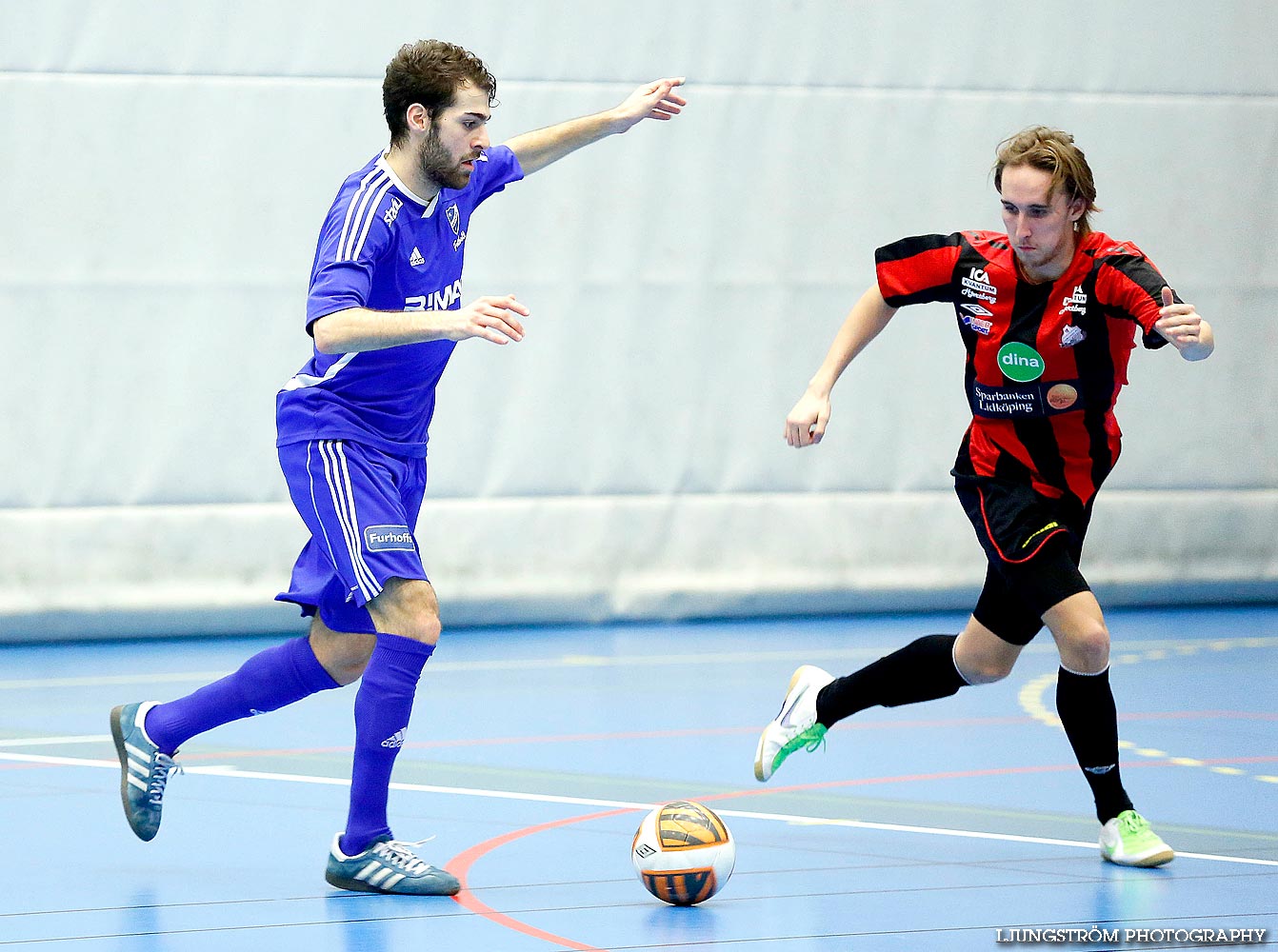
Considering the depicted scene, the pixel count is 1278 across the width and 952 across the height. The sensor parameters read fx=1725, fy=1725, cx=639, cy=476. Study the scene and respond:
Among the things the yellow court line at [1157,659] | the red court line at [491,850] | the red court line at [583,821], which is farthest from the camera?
the yellow court line at [1157,659]

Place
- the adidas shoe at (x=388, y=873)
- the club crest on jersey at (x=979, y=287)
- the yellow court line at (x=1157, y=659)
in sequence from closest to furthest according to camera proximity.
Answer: the adidas shoe at (x=388, y=873), the club crest on jersey at (x=979, y=287), the yellow court line at (x=1157, y=659)

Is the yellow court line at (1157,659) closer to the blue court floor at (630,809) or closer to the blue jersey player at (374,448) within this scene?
the blue court floor at (630,809)

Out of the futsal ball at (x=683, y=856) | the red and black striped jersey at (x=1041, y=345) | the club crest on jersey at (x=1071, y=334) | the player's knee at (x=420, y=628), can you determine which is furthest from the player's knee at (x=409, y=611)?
the club crest on jersey at (x=1071, y=334)

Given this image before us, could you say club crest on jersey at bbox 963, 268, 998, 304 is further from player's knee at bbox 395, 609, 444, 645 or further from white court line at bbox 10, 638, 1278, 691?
white court line at bbox 10, 638, 1278, 691

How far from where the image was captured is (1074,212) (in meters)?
4.35

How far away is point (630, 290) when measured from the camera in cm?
912

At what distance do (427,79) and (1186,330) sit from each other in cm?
189

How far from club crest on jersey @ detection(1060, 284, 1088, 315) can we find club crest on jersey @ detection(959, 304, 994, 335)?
21 cm

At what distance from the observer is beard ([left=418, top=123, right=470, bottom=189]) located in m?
4.18

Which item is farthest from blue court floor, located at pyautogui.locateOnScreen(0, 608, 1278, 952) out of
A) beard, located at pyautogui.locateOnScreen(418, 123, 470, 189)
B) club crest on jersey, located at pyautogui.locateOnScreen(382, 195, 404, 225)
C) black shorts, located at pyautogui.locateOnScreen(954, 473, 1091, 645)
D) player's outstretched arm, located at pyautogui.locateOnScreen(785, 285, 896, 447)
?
beard, located at pyautogui.locateOnScreen(418, 123, 470, 189)

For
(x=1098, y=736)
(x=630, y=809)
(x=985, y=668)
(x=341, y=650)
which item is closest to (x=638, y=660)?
(x=630, y=809)

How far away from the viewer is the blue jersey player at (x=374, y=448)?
3994mm

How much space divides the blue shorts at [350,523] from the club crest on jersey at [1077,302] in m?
1.70

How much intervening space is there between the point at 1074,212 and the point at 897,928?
1.84 m
